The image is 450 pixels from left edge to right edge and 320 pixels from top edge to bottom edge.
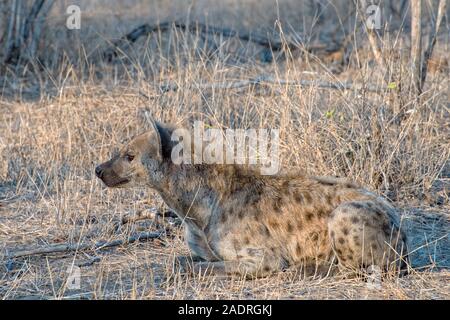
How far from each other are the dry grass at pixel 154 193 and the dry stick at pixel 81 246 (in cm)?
5

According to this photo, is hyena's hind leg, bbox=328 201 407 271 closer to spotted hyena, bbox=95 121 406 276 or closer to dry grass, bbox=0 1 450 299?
spotted hyena, bbox=95 121 406 276

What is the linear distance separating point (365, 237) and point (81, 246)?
194 cm

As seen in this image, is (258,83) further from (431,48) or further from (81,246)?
(81,246)

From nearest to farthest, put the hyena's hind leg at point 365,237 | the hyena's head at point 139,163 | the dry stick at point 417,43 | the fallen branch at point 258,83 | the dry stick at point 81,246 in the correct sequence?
the hyena's hind leg at point 365,237, the hyena's head at point 139,163, the dry stick at point 81,246, the fallen branch at point 258,83, the dry stick at point 417,43

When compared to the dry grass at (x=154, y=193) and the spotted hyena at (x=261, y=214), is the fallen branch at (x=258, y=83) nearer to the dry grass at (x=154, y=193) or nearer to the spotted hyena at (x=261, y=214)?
the dry grass at (x=154, y=193)

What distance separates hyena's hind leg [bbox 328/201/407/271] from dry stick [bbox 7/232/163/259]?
151 centimetres

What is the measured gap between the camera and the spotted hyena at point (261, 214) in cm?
536

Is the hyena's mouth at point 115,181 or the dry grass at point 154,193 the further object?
the hyena's mouth at point 115,181

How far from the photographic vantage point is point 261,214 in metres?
5.64

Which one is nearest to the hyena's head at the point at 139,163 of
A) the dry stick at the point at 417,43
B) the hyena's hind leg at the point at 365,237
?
the hyena's hind leg at the point at 365,237

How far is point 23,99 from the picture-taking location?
9992 mm
